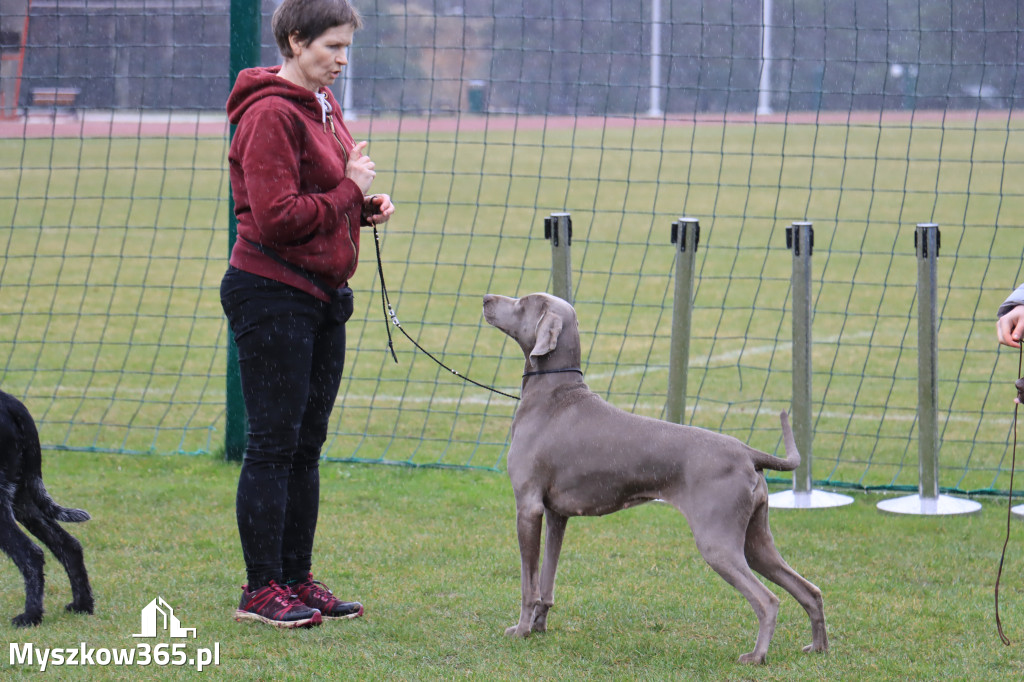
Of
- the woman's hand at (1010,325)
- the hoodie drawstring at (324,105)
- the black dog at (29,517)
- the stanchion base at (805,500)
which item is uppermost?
the hoodie drawstring at (324,105)

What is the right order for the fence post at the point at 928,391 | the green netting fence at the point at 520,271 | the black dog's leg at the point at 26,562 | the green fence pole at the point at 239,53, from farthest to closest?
1. the green netting fence at the point at 520,271
2. the green fence pole at the point at 239,53
3. the fence post at the point at 928,391
4. the black dog's leg at the point at 26,562

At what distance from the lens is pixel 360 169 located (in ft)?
13.6

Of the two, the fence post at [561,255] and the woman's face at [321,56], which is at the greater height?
the woman's face at [321,56]

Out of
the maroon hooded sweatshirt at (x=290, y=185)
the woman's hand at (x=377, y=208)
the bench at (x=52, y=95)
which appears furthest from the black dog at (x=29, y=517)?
the bench at (x=52, y=95)

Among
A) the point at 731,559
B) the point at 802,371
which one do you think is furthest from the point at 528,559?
the point at 802,371

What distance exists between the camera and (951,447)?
7.48 metres

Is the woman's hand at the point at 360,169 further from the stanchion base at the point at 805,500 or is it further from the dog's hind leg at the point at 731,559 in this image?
the stanchion base at the point at 805,500

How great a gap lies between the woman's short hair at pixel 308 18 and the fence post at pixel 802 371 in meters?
2.75

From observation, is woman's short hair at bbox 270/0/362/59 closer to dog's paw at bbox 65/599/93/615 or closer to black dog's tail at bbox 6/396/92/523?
black dog's tail at bbox 6/396/92/523

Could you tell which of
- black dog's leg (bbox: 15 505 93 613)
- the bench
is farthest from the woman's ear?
the bench

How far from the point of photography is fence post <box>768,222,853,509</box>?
5.97m

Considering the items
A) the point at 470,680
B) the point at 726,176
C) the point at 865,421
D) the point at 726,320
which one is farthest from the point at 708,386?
the point at 726,176

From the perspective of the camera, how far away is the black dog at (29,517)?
4.26 metres

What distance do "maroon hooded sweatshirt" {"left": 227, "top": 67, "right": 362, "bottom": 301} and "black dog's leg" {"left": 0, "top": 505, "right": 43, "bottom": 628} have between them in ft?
3.95
